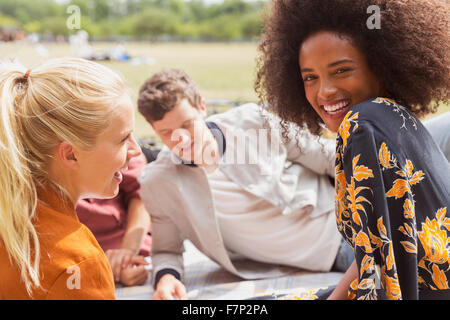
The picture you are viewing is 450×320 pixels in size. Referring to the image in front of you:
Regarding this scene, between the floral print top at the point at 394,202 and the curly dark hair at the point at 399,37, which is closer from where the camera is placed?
the floral print top at the point at 394,202

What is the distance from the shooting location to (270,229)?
2.21m

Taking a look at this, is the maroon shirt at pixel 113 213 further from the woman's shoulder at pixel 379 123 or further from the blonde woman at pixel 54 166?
the woman's shoulder at pixel 379 123

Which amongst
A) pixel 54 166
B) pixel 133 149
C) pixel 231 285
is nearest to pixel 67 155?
pixel 54 166

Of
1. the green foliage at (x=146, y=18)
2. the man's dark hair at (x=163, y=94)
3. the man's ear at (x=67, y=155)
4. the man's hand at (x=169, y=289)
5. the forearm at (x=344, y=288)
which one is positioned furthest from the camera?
the green foliage at (x=146, y=18)

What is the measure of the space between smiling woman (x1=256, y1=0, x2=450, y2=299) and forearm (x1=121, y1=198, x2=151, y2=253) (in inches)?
33.3

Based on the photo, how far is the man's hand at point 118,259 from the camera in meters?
2.18

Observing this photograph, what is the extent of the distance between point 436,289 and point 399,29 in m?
0.71

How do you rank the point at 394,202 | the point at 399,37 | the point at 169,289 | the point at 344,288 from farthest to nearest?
1. the point at 169,289
2. the point at 344,288
3. the point at 399,37
4. the point at 394,202

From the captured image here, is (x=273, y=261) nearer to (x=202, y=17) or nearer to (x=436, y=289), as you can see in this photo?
(x=436, y=289)

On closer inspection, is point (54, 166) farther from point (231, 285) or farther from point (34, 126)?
point (231, 285)

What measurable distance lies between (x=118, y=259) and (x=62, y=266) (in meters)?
1.03

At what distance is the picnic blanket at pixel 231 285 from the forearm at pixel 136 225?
180mm
